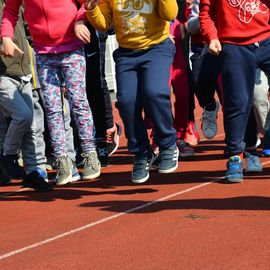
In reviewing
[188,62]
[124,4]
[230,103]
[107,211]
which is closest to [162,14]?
[124,4]

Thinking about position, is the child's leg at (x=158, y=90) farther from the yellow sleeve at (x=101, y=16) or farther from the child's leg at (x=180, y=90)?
the child's leg at (x=180, y=90)

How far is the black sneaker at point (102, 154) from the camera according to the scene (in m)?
8.95

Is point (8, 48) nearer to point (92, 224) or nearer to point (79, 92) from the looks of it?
point (79, 92)

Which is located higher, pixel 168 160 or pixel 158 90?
pixel 158 90

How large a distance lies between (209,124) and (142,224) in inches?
129

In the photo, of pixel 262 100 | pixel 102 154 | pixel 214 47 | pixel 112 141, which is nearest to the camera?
pixel 214 47

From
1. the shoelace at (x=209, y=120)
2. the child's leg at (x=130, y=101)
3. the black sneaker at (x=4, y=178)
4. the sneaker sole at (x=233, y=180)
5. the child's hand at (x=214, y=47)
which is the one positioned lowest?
the black sneaker at (x=4, y=178)

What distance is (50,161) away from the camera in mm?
9359

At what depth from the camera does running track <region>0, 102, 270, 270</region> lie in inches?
198

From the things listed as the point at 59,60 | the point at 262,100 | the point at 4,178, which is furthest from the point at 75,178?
the point at 262,100

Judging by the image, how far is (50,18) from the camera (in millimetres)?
7539

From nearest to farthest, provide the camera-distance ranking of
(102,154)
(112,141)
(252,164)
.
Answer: (252,164) < (102,154) < (112,141)

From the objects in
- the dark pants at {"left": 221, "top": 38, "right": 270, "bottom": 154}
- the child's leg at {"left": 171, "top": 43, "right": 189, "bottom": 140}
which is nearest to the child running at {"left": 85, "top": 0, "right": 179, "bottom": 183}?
the dark pants at {"left": 221, "top": 38, "right": 270, "bottom": 154}

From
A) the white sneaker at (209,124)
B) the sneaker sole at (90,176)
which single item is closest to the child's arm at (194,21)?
the white sneaker at (209,124)
